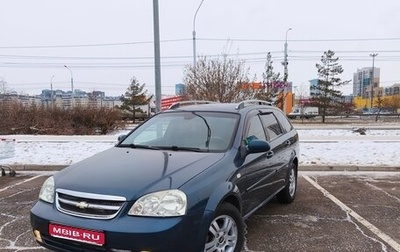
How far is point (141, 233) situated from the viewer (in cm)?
284

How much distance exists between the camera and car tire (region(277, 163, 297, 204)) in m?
5.73

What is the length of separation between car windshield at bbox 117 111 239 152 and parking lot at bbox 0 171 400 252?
4.20 ft

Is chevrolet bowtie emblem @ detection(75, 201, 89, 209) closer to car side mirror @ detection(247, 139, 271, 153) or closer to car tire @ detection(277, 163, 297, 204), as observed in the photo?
car side mirror @ detection(247, 139, 271, 153)

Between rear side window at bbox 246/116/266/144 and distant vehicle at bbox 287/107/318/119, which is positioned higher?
rear side window at bbox 246/116/266/144

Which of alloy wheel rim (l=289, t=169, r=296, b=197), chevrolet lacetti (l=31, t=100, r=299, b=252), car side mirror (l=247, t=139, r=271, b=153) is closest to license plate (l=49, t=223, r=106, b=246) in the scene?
chevrolet lacetti (l=31, t=100, r=299, b=252)

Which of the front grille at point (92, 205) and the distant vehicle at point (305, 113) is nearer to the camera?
the front grille at point (92, 205)

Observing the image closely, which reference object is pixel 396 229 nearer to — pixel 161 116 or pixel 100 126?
pixel 161 116

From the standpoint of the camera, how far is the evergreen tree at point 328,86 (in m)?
46.7

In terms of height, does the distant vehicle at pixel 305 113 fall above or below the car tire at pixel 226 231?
below

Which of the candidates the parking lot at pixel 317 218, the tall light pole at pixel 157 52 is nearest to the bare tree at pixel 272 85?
the tall light pole at pixel 157 52

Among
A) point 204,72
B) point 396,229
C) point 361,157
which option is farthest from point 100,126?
point 396,229

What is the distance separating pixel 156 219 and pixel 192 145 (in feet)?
4.50

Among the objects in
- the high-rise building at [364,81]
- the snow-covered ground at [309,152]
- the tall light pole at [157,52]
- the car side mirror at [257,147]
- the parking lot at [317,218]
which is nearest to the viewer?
the car side mirror at [257,147]

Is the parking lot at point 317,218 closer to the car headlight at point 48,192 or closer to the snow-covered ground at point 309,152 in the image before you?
the car headlight at point 48,192
